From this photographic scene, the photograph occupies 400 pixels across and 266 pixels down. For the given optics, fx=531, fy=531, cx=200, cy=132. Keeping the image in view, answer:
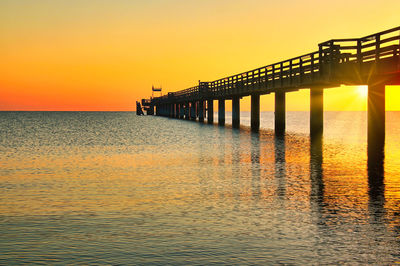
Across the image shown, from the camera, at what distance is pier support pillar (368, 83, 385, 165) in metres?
27.1

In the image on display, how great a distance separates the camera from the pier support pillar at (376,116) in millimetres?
27125

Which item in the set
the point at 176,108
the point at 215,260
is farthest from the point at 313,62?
the point at 176,108

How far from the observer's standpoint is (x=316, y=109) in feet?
126

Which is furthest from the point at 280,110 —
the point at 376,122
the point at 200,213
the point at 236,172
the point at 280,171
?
the point at 200,213

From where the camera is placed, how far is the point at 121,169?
62.0 ft

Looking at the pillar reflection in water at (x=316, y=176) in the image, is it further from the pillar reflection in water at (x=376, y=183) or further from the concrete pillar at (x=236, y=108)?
the concrete pillar at (x=236, y=108)

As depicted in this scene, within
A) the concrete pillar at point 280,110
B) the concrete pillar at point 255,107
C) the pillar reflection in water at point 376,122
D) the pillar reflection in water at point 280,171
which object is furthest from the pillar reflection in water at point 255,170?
the concrete pillar at point 255,107

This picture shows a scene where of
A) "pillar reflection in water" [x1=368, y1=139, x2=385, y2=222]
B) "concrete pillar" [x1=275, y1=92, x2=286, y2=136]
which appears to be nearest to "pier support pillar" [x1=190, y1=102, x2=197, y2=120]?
"concrete pillar" [x1=275, y1=92, x2=286, y2=136]

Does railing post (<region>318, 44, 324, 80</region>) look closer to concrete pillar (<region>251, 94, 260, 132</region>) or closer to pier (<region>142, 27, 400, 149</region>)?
pier (<region>142, 27, 400, 149</region>)

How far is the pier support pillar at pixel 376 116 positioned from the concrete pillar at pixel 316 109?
939 centimetres

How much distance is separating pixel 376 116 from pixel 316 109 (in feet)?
35.5

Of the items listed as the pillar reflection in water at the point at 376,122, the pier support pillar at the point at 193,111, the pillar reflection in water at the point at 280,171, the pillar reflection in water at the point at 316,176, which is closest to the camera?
the pillar reflection in water at the point at 316,176

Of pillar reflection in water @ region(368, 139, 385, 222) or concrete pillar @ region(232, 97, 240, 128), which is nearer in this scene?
pillar reflection in water @ region(368, 139, 385, 222)

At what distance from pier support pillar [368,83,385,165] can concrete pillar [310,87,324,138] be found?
9390 mm
